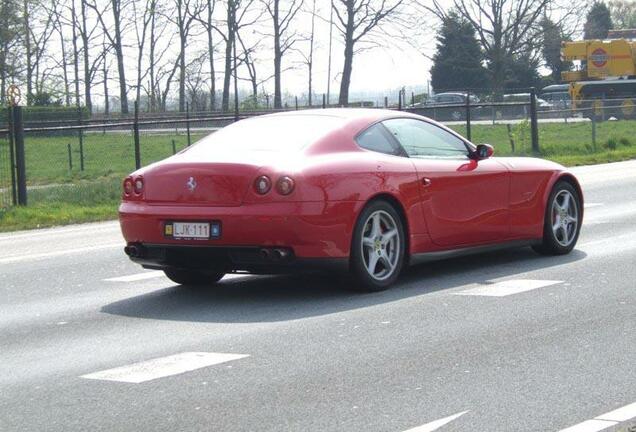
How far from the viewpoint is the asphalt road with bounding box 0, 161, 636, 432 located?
20.3 feet

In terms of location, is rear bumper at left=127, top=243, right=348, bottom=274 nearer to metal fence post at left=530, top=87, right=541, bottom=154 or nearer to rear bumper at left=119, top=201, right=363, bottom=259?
rear bumper at left=119, top=201, right=363, bottom=259

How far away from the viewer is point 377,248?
9828mm

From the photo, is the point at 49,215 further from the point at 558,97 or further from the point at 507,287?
the point at 558,97

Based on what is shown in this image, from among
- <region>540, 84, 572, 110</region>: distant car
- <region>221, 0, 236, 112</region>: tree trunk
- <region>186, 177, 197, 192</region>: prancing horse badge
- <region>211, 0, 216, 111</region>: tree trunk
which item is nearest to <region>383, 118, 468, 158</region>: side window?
<region>186, 177, 197, 192</region>: prancing horse badge

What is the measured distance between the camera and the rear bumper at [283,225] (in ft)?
30.3

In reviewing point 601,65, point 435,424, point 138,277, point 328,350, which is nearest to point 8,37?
point 601,65

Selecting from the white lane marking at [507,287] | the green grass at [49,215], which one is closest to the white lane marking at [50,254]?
the green grass at [49,215]

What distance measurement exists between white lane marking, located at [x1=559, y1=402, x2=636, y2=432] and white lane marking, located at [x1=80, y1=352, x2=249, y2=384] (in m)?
2.26

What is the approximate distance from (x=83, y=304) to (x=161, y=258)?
70 cm

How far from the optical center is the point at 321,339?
318 inches

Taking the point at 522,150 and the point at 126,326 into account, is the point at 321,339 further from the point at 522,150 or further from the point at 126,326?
the point at 522,150

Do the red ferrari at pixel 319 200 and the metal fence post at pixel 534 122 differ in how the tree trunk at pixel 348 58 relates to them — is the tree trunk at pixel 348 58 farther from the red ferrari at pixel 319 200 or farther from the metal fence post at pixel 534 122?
the red ferrari at pixel 319 200

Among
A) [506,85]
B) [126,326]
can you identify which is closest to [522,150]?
[126,326]

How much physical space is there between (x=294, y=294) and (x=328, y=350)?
2355mm
